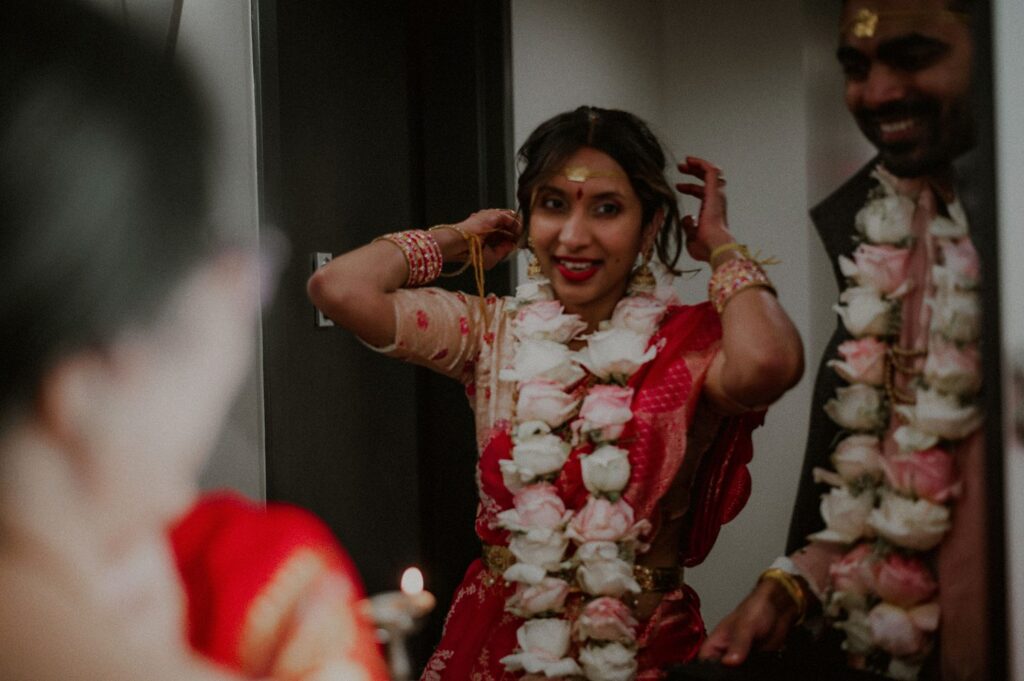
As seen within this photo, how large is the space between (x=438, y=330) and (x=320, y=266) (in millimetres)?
193

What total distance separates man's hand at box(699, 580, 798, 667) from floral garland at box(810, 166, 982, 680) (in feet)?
0.16

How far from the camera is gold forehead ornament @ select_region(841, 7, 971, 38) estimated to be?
2.37 ft

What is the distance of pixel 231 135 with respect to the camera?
2.86ft

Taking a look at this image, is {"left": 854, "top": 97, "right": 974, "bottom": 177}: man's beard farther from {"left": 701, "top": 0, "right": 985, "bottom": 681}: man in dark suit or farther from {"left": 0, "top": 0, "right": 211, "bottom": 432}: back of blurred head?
{"left": 0, "top": 0, "right": 211, "bottom": 432}: back of blurred head

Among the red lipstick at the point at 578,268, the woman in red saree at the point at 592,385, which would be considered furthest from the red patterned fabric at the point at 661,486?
the red lipstick at the point at 578,268

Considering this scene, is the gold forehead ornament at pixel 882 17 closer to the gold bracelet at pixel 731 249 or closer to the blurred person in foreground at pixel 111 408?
the gold bracelet at pixel 731 249

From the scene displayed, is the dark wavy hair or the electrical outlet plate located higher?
the dark wavy hair

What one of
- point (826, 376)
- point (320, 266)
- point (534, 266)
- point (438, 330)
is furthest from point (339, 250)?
point (826, 376)

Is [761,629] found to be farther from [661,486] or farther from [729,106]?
Result: [729,106]

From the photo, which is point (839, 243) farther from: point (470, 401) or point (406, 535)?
point (406, 535)

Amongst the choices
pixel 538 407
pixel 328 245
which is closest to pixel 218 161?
pixel 328 245

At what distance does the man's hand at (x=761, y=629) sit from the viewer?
85 centimetres

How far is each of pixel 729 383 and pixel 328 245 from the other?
0.60m

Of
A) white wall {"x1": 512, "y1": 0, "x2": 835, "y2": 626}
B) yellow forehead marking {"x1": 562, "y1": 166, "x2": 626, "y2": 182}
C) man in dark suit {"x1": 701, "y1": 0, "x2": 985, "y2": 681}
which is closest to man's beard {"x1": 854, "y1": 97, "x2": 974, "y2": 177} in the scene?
man in dark suit {"x1": 701, "y1": 0, "x2": 985, "y2": 681}
